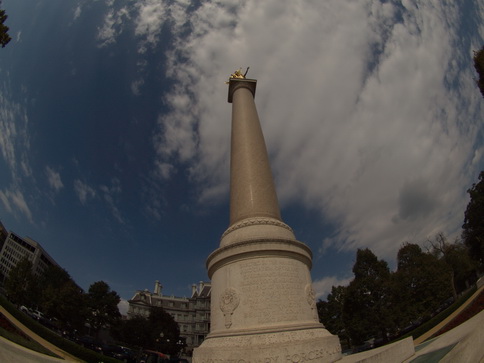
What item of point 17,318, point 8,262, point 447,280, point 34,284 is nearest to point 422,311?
point 447,280

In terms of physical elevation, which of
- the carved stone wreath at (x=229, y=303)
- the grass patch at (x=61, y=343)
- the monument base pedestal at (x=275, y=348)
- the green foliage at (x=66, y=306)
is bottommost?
the monument base pedestal at (x=275, y=348)

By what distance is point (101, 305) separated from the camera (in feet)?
146

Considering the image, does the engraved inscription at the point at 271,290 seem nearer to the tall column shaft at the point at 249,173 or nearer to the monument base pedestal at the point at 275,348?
the monument base pedestal at the point at 275,348

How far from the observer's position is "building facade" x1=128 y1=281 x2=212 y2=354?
7594 centimetres

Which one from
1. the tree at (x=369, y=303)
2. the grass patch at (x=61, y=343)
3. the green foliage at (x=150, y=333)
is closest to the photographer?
the grass patch at (x=61, y=343)

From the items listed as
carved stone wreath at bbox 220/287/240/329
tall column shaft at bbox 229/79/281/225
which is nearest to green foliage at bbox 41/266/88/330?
tall column shaft at bbox 229/79/281/225

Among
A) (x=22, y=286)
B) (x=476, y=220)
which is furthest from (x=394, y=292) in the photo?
(x=22, y=286)

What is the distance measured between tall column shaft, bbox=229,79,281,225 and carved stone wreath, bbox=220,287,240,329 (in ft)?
10.4

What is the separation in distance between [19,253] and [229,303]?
3867 inches

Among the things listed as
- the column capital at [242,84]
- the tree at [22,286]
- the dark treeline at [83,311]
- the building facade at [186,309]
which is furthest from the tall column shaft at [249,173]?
the building facade at [186,309]

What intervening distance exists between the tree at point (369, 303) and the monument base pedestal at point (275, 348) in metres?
23.5

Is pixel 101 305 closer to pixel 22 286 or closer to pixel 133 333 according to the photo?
→ pixel 133 333

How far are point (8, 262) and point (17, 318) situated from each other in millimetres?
69033

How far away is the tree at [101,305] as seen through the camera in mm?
43312
